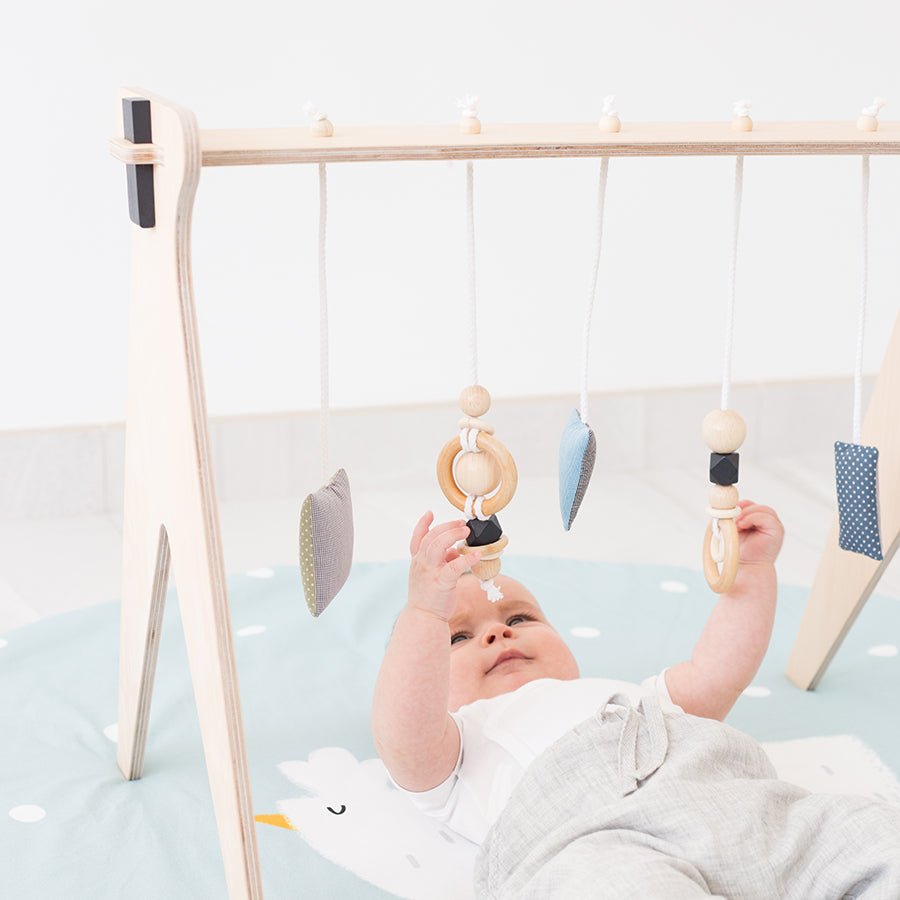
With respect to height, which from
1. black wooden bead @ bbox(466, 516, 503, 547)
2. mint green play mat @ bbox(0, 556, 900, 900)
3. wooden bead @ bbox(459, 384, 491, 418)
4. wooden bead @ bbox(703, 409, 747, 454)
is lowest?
mint green play mat @ bbox(0, 556, 900, 900)

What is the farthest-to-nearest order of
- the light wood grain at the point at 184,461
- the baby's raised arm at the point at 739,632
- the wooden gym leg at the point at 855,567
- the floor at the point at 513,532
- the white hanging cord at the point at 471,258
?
the floor at the point at 513,532, the wooden gym leg at the point at 855,567, the baby's raised arm at the point at 739,632, the white hanging cord at the point at 471,258, the light wood grain at the point at 184,461

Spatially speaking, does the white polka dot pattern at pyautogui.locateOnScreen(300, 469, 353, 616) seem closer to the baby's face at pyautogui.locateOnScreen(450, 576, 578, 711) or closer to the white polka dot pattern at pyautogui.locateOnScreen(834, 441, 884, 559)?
the baby's face at pyautogui.locateOnScreen(450, 576, 578, 711)

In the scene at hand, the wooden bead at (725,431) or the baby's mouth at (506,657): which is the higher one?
the wooden bead at (725,431)

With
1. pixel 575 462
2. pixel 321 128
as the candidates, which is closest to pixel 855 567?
pixel 575 462

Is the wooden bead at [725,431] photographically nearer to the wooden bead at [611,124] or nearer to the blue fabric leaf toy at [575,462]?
the blue fabric leaf toy at [575,462]

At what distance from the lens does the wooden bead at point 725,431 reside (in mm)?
1117

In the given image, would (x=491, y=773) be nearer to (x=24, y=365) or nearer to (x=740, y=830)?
(x=740, y=830)

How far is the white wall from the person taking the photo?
1.97 metres

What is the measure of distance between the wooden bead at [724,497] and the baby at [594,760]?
102 millimetres

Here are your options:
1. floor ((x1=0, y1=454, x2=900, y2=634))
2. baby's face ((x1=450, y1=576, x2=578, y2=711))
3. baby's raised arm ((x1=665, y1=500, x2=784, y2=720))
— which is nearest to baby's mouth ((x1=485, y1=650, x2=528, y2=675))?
baby's face ((x1=450, y1=576, x2=578, y2=711))

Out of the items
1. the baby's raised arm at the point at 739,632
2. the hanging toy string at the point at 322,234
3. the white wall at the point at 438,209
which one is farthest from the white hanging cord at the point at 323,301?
the white wall at the point at 438,209

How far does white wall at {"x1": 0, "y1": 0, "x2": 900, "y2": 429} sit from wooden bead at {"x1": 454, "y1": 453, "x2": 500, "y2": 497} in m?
1.08

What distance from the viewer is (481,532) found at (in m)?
1.06

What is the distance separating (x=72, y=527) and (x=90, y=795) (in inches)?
34.1
